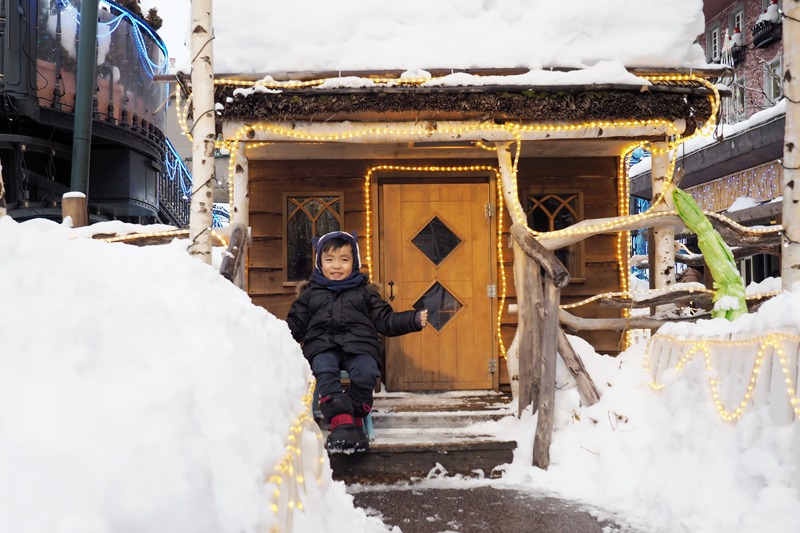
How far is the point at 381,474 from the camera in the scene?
5410 millimetres

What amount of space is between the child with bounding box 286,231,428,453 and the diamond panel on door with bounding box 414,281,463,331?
5.50 ft

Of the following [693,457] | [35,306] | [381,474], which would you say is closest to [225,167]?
[381,474]

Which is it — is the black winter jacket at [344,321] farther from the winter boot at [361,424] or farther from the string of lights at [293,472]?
the string of lights at [293,472]

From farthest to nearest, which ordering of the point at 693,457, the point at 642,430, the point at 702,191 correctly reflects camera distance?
the point at 702,191 → the point at 642,430 → the point at 693,457

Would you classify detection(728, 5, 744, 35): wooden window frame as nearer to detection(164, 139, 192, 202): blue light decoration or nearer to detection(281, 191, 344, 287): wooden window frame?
detection(164, 139, 192, 202): blue light decoration

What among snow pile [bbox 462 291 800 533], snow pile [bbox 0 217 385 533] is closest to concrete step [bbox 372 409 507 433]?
snow pile [bbox 462 291 800 533]

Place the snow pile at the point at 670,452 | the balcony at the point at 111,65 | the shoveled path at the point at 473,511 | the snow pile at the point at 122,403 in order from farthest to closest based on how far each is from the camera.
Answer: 1. the balcony at the point at 111,65
2. the shoveled path at the point at 473,511
3. the snow pile at the point at 670,452
4. the snow pile at the point at 122,403

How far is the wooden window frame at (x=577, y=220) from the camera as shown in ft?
24.9

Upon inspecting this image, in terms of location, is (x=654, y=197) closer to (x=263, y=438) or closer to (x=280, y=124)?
(x=280, y=124)

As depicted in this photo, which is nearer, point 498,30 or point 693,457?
point 693,457

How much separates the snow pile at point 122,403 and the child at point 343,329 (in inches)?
101

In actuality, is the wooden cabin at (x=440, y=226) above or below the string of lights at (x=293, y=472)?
above

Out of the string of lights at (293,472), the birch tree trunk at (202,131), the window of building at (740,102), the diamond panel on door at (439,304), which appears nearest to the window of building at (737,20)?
the window of building at (740,102)

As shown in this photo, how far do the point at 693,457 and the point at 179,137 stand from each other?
29863 mm
